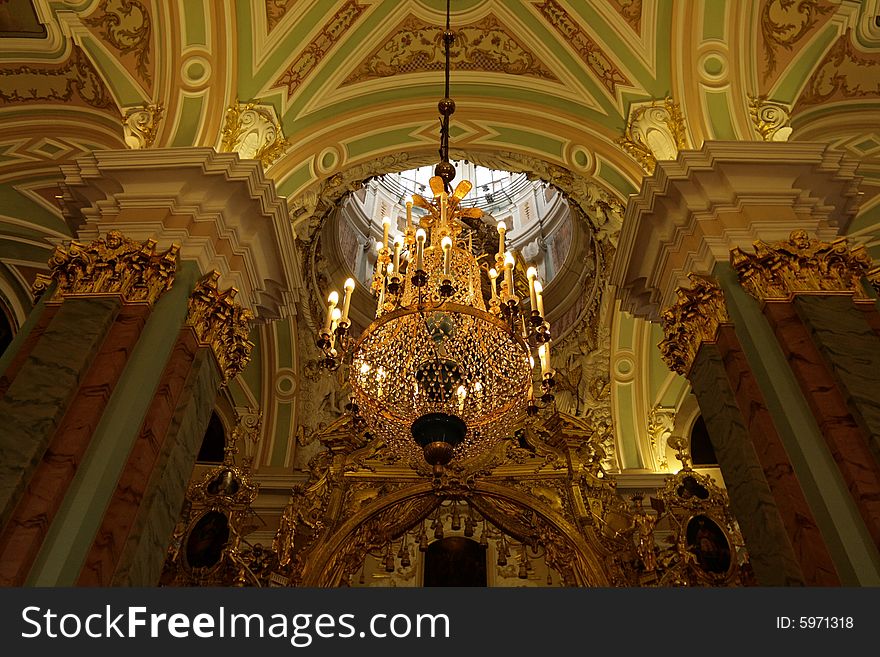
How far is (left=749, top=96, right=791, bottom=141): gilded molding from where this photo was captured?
6.02m

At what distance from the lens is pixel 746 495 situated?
4215 mm

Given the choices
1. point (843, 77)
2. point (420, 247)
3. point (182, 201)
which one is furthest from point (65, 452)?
point (843, 77)

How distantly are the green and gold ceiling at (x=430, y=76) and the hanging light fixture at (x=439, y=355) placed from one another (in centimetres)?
166

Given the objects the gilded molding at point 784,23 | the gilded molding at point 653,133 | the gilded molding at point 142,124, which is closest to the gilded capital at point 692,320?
the gilded molding at point 653,133

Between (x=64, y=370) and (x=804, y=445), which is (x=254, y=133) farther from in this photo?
(x=804, y=445)

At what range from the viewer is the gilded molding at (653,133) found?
20.7 feet

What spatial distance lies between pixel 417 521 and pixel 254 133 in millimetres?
4631

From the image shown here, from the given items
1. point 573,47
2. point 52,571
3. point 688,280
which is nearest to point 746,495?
point 688,280

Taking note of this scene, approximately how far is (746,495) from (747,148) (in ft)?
8.61

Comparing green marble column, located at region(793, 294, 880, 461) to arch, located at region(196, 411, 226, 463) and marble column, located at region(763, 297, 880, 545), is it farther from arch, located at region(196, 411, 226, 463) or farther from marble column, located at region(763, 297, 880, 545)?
arch, located at region(196, 411, 226, 463)

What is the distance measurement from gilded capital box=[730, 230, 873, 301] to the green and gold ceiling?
5.18 ft

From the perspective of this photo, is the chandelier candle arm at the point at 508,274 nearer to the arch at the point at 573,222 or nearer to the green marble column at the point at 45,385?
the arch at the point at 573,222

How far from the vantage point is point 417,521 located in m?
8.35

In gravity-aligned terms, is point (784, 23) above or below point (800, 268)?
above
